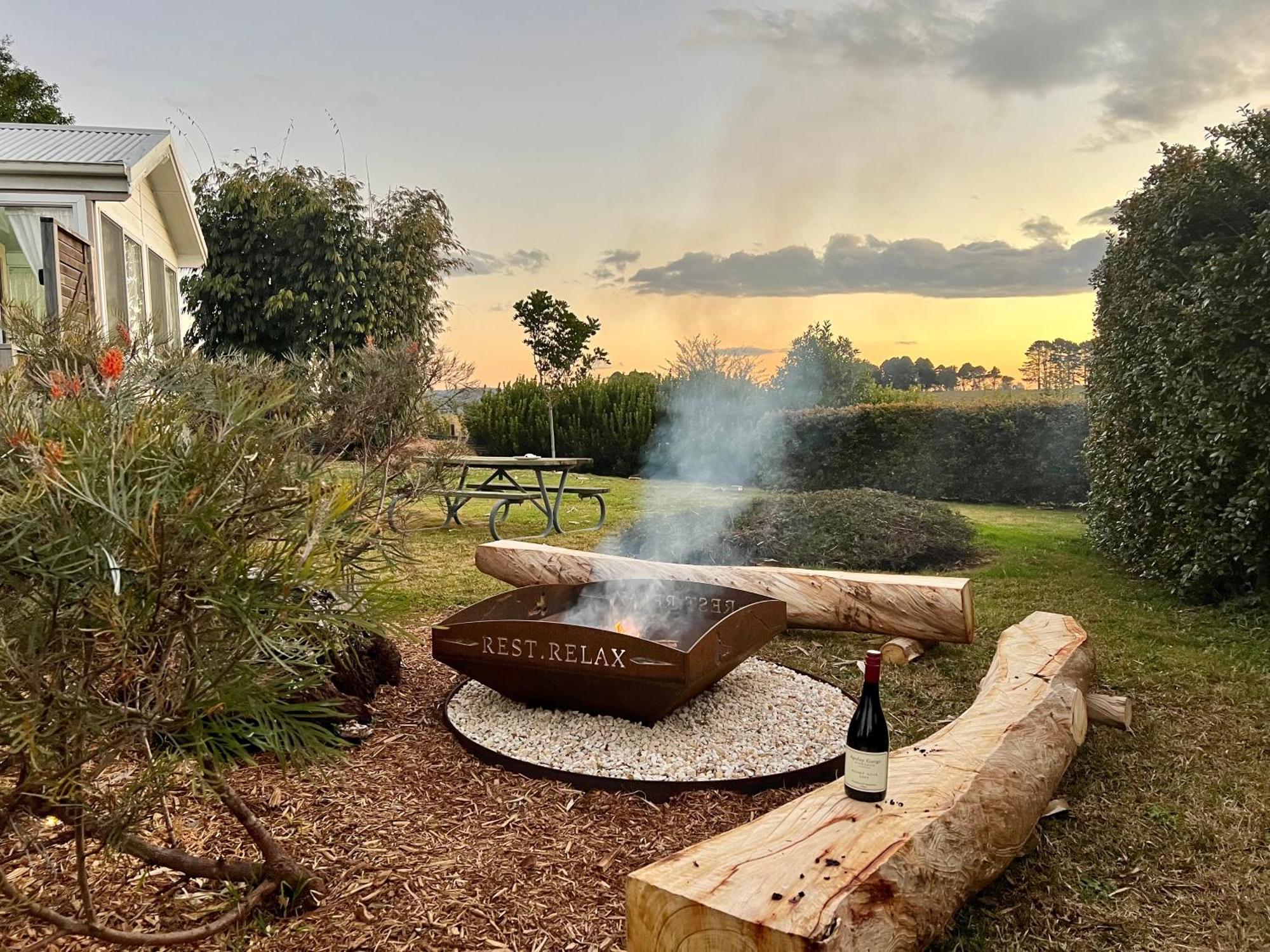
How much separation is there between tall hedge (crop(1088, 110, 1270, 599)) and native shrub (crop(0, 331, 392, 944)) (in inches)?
225

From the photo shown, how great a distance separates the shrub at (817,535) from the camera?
24.8 feet

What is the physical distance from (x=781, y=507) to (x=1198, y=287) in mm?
3718

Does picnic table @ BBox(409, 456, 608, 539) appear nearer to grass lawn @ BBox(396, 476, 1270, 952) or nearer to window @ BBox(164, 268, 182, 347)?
grass lawn @ BBox(396, 476, 1270, 952)

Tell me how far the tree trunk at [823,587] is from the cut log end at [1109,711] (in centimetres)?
108

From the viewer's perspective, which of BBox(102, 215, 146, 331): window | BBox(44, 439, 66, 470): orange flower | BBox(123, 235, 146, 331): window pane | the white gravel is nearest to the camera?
BBox(44, 439, 66, 470): orange flower

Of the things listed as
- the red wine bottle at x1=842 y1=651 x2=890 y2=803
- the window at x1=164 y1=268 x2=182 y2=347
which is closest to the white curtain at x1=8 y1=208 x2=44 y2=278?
the window at x1=164 y1=268 x2=182 y2=347

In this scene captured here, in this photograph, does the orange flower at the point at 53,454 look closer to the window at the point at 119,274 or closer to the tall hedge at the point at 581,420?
the window at the point at 119,274

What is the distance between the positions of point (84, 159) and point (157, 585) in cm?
952

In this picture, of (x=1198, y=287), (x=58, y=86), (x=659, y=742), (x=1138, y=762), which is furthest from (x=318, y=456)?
(x=58, y=86)

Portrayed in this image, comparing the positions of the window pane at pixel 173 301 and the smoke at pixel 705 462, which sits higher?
the window pane at pixel 173 301

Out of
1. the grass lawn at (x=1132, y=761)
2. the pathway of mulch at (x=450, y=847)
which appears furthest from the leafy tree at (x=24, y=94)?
the pathway of mulch at (x=450, y=847)

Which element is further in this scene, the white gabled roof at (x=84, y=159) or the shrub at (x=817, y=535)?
the white gabled roof at (x=84, y=159)

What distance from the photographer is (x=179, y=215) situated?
1349 cm

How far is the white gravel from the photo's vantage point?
3.36 metres
